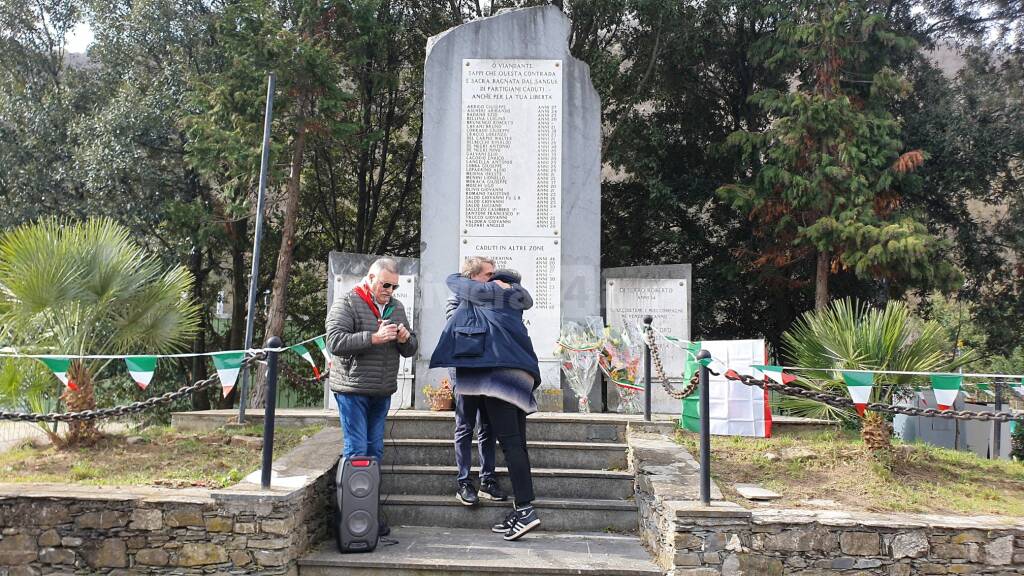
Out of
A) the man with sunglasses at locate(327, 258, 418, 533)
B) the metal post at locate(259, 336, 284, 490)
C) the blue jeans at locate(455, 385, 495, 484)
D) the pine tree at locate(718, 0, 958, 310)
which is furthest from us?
the pine tree at locate(718, 0, 958, 310)

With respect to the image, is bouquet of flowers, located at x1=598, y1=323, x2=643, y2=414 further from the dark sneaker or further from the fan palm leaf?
the dark sneaker

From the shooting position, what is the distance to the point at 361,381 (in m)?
5.41

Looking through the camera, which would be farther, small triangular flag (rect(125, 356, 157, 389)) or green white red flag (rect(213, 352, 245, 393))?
green white red flag (rect(213, 352, 245, 393))

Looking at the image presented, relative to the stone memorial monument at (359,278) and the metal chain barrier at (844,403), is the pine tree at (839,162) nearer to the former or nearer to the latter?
the stone memorial monument at (359,278)

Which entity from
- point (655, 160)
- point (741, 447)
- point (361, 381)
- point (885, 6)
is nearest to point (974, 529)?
point (741, 447)

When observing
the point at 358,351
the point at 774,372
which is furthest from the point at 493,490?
the point at 774,372

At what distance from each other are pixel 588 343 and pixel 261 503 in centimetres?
444

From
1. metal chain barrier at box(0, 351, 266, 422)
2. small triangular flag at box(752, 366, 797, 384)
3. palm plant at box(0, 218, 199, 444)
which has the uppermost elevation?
palm plant at box(0, 218, 199, 444)

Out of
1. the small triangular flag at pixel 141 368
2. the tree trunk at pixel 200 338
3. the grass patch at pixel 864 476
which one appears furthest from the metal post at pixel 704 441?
the tree trunk at pixel 200 338

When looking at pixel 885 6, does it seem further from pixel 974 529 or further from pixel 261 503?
pixel 261 503

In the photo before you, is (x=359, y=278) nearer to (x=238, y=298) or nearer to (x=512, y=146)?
(x=512, y=146)

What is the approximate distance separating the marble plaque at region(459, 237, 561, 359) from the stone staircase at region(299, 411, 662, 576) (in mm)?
1315

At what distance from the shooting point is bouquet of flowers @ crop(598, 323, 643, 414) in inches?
346

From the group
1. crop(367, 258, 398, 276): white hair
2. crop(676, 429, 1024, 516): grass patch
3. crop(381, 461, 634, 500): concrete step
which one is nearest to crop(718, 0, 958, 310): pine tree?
crop(676, 429, 1024, 516): grass patch
